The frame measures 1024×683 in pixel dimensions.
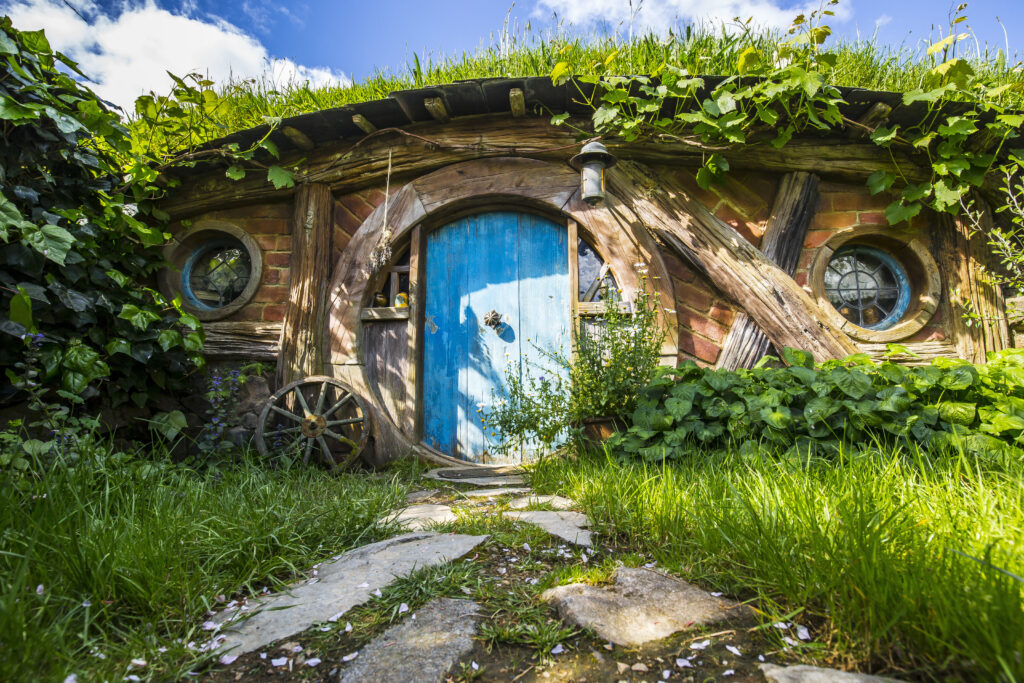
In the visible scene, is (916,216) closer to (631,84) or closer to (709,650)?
(631,84)

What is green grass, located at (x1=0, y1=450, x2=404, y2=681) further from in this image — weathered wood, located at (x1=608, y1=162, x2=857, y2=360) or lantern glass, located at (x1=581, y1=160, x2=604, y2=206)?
weathered wood, located at (x1=608, y1=162, x2=857, y2=360)

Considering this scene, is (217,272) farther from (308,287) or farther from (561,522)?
(561,522)

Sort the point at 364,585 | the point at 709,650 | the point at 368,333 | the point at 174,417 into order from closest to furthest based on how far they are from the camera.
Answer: the point at 709,650 → the point at 364,585 → the point at 174,417 → the point at 368,333

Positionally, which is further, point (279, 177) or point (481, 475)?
point (279, 177)

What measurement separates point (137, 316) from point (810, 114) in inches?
174

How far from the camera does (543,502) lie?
2.55 meters

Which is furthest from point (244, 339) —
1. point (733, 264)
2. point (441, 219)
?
point (733, 264)

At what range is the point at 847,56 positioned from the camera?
13.9 ft

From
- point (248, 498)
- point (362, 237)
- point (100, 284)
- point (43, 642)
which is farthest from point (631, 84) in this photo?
point (43, 642)

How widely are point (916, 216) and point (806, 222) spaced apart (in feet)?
2.60

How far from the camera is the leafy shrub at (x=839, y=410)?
2.58 m

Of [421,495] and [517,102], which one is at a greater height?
[517,102]

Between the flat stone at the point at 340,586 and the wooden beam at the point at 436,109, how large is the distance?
3.01 metres

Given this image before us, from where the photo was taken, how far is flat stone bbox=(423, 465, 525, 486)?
11.0 feet
